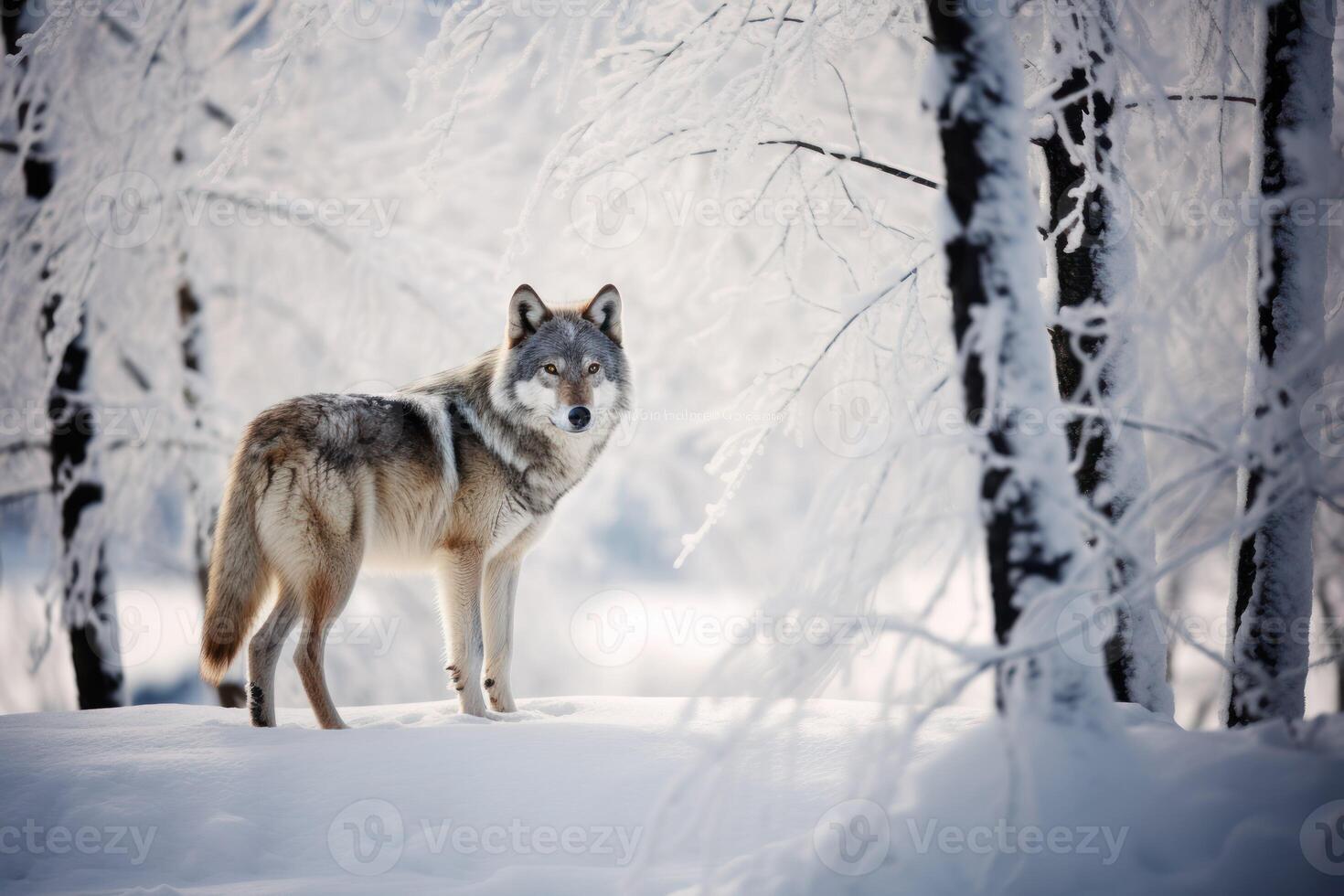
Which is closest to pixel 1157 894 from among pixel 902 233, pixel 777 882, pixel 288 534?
pixel 777 882

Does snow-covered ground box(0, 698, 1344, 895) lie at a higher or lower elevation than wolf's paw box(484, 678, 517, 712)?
higher

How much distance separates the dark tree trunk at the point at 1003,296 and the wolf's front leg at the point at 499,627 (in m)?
2.80

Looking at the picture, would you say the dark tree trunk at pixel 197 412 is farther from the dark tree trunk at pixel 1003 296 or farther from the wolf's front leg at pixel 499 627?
the dark tree trunk at pixel 1003 296

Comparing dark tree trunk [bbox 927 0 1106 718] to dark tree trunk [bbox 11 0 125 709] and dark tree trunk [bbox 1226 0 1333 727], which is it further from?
dark tree trunk [bbox 11 0 125 709]

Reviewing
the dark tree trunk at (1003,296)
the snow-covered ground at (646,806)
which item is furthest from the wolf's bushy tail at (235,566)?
the dark tree trunk at (1003,296)

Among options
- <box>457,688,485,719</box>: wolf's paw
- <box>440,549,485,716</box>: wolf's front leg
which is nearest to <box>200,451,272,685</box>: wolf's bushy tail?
<box>440,549,485,716</box>: wolf's front leg

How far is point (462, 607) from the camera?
3.96m

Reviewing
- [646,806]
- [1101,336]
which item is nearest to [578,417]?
[646,806]

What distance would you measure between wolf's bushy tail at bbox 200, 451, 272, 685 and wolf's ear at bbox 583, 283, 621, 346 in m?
1.81

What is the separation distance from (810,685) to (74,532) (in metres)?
6.11

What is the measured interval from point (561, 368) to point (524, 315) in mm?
372

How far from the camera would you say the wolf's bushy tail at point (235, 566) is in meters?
3.44

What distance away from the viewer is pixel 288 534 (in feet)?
11.3

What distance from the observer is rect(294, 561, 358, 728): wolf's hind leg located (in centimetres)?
346
